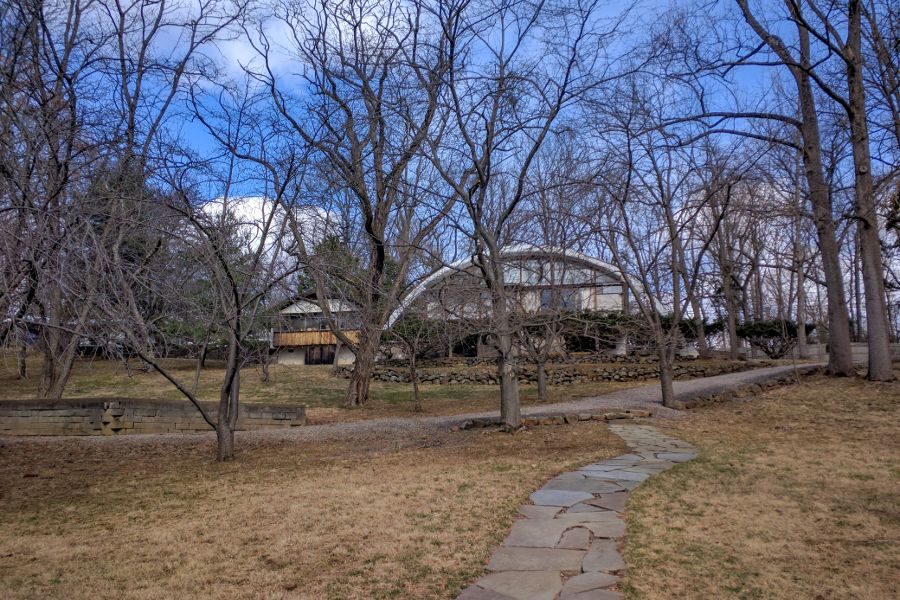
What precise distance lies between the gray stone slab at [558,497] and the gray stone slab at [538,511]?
118 mm

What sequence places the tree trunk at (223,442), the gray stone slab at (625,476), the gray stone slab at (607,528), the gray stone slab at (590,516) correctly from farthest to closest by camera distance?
the tree trunk at (223,442) < the gray stone slab at (625,476) < the gray stone slab at (590,516) < the gray stone slab at (607,528)

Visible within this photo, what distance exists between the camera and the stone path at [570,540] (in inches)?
154

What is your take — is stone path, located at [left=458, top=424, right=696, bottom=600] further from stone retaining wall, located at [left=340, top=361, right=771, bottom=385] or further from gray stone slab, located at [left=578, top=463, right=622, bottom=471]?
stone retaining wall, located at [left=340, top=361, right=771, bottom=385]

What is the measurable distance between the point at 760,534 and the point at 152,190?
301 inches

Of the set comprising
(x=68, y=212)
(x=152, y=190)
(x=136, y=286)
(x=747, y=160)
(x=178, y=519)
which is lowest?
(x=178, y=519)

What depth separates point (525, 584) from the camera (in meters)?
4.00

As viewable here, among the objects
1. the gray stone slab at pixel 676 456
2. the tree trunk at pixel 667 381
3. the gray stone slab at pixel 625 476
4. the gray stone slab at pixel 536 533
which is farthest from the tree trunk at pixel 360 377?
the gray stone slab at pixel 536 533

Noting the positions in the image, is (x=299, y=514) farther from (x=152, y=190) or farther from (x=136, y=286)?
(x=152, y=190)

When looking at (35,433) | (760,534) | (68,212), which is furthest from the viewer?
(35,433)

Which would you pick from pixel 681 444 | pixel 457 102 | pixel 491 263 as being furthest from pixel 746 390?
pixel 457 102

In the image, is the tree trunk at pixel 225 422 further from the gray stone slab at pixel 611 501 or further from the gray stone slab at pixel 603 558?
the gray stone slab at pixel 603 558

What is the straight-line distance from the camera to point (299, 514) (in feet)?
19.5

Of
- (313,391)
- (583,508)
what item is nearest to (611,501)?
(583,508)

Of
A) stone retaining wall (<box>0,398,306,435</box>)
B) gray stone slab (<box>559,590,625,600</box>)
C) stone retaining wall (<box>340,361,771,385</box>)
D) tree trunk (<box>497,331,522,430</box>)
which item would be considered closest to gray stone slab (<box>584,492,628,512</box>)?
gray stone slab (<box>559,590,625,600</box>)
